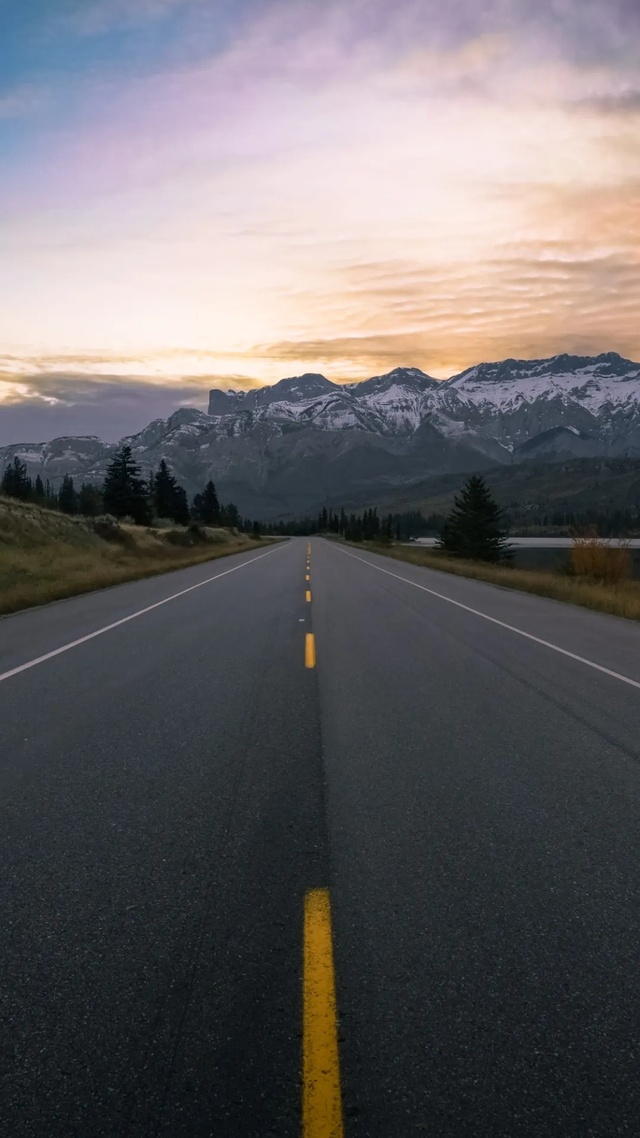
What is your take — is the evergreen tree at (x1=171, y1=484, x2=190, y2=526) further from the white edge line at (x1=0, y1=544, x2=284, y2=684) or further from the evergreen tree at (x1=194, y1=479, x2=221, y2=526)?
the white edge line at (x1=0, y1=544, x2=284, y2=684)

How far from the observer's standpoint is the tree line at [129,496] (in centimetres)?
6931

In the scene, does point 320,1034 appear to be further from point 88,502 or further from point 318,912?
A: point 88,502

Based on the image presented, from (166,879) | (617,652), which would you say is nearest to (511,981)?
(166,879)

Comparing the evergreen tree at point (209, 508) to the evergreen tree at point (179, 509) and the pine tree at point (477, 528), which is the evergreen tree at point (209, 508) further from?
the pine tree at point (477, 528)

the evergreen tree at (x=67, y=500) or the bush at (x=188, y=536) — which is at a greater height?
the evergreen tree at (x=67, y=500)

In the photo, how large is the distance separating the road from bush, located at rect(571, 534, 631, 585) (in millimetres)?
28286

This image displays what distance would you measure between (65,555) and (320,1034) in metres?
35.1

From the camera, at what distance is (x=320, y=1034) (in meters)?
3.13

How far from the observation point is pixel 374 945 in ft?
12.4

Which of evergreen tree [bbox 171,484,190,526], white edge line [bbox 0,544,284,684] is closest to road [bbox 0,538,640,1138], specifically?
white edge line [bbox 0,544,284,684]

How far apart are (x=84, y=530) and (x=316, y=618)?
95.5ft

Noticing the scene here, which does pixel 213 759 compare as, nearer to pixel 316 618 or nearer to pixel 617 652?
pixel 617 652

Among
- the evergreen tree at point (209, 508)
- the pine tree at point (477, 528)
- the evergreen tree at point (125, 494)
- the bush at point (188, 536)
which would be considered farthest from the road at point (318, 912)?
the evergreen tree at point (209, 508)

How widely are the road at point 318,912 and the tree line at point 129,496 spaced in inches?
1887
